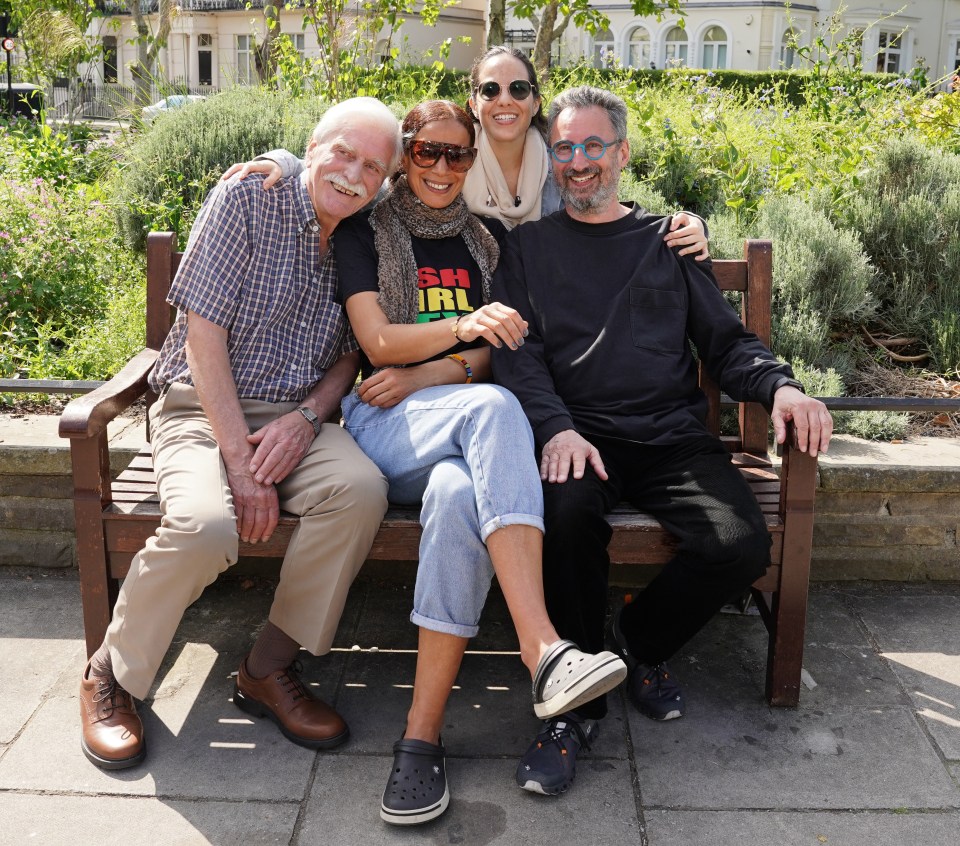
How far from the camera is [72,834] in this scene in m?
2.39

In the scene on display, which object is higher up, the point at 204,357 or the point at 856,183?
the point at 856,183

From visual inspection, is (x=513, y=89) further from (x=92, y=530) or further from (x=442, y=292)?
(x=92, y=530)

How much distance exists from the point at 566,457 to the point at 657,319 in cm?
62

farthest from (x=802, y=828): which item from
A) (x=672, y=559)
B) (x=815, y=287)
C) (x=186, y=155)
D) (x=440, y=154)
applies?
(x=186, y=155)

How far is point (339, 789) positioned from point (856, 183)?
A: 393 centimetres

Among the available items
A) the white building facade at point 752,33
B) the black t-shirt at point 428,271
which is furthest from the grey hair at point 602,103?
the white building facade at point 752,33

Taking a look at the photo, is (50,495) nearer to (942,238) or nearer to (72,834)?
(72,834)

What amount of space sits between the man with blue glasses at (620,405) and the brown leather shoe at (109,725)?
3.30ft

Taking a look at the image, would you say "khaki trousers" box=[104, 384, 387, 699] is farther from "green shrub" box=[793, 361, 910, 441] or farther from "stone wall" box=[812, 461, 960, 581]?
"green shrub" box=[793, 361, 910, 441]

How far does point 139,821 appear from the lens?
2.44 metres

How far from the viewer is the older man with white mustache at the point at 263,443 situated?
267cm

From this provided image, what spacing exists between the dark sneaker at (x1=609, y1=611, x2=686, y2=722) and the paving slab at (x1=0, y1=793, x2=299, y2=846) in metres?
1.03

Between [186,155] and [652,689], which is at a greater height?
[186,155]

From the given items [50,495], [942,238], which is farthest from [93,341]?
[942,238]
